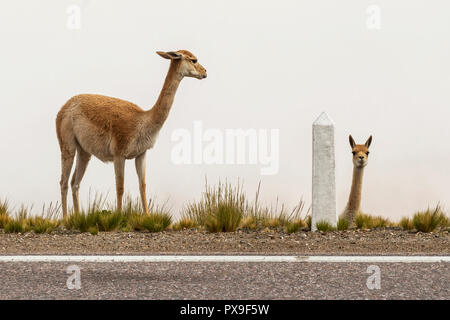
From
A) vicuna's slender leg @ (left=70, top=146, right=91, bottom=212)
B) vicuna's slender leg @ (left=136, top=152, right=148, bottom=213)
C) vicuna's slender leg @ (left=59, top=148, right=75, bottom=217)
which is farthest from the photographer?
vicuna's slender leg @ (left=70, top=146, right=91, bottom=212)

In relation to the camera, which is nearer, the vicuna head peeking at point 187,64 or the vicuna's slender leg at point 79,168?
the vicuna head peeking at point 187,64

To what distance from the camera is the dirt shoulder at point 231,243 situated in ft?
25.8

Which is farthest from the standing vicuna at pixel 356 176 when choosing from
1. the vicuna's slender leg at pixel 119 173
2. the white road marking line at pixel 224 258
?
the vicuna's slender leg at pixel 119 173

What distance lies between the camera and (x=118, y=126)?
11133 millimetres

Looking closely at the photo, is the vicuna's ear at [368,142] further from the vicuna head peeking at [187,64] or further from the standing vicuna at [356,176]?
the vicuna head peeking at [187,64]

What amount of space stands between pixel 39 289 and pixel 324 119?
197 inches

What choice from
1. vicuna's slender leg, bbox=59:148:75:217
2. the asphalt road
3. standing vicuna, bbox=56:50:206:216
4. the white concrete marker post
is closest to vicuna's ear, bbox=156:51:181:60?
standing vicuna, bbox=56:50:206:216

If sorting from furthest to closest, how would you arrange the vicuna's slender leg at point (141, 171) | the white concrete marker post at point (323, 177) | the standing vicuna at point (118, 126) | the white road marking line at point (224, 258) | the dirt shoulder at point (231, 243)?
1. the vicuna's slender leg at point (141, 171)
2. the standing vicuna at point (118, 126)
3. the white concrete marker post at point (323, 177)
4. the dirt shoulder at point (231, 243)
5. the white road marking line at point (224, 258)

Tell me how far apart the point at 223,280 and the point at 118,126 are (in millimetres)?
5693

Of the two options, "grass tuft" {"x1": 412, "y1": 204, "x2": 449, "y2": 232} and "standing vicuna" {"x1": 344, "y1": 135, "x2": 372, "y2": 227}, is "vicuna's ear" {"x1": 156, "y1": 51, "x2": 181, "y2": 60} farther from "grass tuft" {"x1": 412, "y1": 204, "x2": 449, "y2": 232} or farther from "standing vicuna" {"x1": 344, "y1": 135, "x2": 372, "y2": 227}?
"grass tuft" {"x1": 412, "y1": 204, "x2": 449, "y2": 232}

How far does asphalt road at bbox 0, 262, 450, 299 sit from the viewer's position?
18.4 feet

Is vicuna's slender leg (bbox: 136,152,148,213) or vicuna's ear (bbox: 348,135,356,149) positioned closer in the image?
vicuna's ear (bbox: 348,135,356,149)
